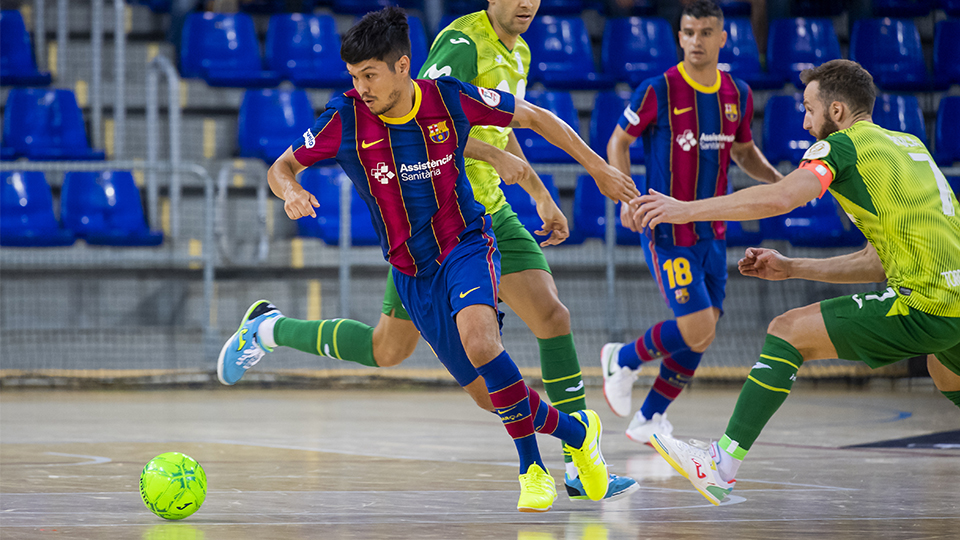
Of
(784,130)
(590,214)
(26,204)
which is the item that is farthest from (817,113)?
(26,204)

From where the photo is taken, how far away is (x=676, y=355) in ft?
21.1

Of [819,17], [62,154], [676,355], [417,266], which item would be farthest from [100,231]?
[819,17]

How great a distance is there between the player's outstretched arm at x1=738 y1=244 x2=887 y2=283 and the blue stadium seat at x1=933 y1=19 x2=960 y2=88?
30.1 ft

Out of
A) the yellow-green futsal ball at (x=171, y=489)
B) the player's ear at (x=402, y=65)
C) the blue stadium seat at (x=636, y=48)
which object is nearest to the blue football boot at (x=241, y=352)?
the yellow-green futsal ball at (x=171, y=489)

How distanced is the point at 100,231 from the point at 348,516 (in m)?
7.54

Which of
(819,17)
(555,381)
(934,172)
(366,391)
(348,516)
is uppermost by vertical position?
(819,17)

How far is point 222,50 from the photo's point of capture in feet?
40.9

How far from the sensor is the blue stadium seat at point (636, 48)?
42.0 feet

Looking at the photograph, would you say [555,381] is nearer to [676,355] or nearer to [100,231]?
[676,355]

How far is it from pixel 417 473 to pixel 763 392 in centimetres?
181

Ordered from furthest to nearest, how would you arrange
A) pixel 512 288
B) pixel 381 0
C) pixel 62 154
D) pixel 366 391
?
pixel 381 0
pixel 62 154
pixel 366 391
pixel 512 288

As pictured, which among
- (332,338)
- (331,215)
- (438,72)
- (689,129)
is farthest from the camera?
(331,215)

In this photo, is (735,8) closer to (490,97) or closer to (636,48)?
(636,48)

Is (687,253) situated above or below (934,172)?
below
